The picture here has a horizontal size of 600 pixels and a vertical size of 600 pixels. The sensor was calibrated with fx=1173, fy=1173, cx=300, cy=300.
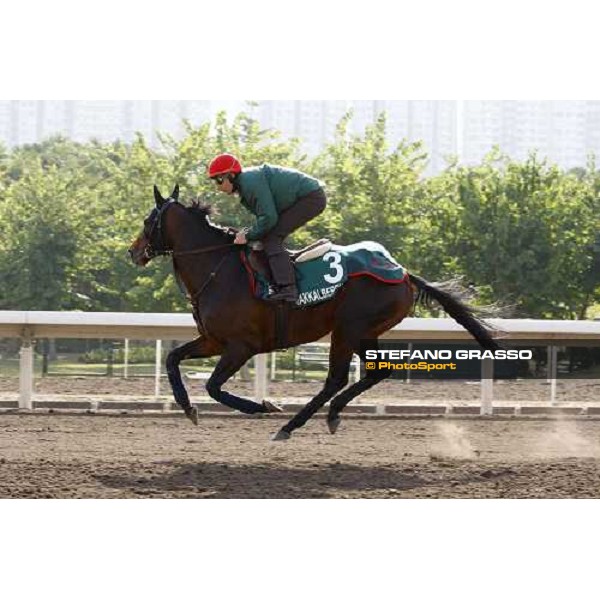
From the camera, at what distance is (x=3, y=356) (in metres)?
12.7

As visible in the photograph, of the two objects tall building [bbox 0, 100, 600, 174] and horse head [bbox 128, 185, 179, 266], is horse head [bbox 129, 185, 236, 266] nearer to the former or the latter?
horse head [bbox 128, 185, 179, 266]

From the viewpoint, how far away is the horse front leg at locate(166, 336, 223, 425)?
8891 mm

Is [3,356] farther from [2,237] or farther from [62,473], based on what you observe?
[2,237]

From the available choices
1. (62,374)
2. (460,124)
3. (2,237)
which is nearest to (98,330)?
(62,374)

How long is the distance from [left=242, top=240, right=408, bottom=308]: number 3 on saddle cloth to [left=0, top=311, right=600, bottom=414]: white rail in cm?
181

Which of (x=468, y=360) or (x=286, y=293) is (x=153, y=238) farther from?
(x=468, y=360)

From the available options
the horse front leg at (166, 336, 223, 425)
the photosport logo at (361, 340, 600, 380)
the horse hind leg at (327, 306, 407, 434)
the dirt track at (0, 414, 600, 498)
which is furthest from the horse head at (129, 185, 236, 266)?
the dirt track at (0, 414, 600, 498)

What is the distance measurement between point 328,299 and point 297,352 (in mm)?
3856

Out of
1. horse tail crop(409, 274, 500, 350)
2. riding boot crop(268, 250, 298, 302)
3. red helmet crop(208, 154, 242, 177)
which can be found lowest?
horse tail crop(409, 274, 500, 350)

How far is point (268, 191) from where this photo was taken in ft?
28.2

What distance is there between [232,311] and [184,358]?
1.72 feet

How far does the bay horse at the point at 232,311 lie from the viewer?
8867 mm

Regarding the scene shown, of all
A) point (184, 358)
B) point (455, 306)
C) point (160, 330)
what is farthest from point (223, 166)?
point (160, 330)

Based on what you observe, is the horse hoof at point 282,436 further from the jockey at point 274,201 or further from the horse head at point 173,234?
the horse head at point 173,234
